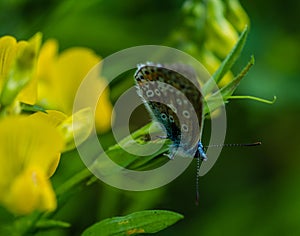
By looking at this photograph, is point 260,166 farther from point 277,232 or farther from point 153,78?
point 153,78

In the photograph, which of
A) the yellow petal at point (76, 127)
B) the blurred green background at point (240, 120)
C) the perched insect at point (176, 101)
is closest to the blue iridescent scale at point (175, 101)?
the perched insect at point (176, 101)

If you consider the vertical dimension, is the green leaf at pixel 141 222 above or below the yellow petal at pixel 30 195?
below

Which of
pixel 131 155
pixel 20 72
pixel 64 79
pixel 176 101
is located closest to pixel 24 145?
pixel 20 72

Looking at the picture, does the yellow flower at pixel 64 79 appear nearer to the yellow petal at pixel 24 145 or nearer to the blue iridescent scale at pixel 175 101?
the blue iridescent scale at pixel 175 101

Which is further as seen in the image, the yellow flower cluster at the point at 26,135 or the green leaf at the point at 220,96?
the green leaf at the point at 220,96

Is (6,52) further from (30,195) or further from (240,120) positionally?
(240,120)

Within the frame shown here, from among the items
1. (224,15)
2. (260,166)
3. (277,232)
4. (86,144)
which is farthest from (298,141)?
(86,144)

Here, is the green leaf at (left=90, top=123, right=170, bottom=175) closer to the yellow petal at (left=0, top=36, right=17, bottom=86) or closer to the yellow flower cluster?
the yellow flower cluster
